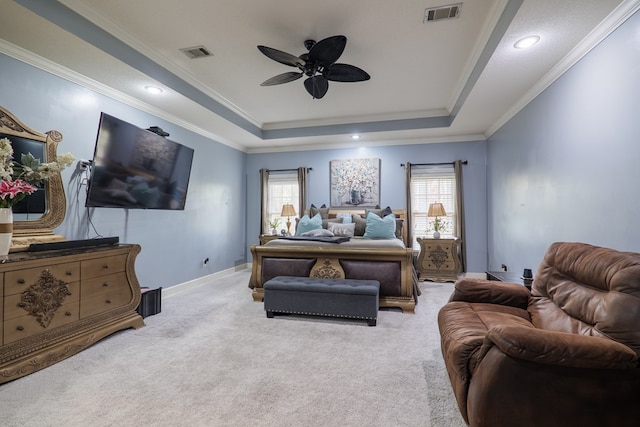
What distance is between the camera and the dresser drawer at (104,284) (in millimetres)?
2637

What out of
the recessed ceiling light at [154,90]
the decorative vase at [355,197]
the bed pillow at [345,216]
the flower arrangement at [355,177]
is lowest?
the bed pillow at [345,216]

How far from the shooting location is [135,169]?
3541 mm

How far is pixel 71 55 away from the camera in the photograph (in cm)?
273

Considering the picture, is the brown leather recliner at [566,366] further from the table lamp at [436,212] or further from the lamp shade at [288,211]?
the lamp shade at [288,211]

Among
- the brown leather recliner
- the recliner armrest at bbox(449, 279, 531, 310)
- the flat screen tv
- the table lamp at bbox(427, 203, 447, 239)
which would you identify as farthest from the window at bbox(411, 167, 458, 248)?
the brown leather recliner

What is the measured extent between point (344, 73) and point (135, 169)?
259 centimetres

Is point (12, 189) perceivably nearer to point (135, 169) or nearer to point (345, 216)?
point (135, 169)

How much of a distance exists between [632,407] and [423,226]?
461cm

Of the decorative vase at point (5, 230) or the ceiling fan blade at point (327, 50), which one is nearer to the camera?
the decorative vase at point (5, 230)

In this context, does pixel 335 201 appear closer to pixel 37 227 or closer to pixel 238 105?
pixel 238 105

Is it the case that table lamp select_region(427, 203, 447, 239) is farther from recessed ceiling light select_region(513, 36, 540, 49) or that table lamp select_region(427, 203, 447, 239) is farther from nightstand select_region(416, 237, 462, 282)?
recessed ceiling light select_region(513, 36, 540, 49)

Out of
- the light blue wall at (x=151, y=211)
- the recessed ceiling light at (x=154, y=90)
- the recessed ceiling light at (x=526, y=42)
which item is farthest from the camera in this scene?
the recessed ceiling light at (x=154, y=90)

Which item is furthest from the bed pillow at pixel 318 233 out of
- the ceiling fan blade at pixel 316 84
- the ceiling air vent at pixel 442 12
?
the ceiling air vent at pixel 442 12

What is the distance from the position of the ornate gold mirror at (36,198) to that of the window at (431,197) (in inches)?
201
